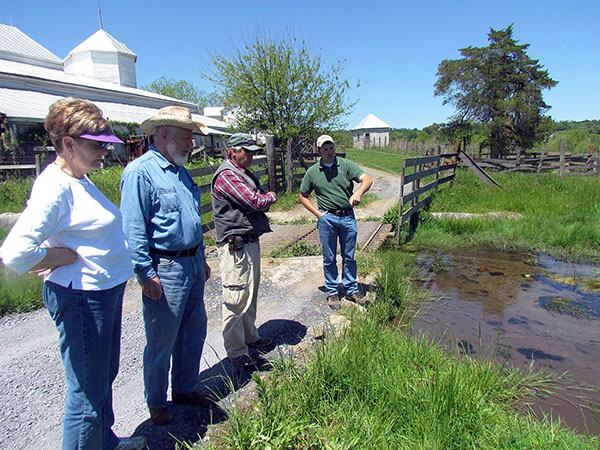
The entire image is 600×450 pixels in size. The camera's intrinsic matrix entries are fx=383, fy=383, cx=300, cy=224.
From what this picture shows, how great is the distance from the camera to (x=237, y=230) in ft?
10.1

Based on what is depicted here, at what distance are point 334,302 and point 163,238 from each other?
2.63 metres

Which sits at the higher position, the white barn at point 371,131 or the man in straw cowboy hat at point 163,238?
the white barn at point 371,131

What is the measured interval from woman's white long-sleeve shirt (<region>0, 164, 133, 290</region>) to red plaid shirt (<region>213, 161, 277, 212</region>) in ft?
3.73

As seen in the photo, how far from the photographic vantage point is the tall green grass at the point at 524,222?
25.0 feet

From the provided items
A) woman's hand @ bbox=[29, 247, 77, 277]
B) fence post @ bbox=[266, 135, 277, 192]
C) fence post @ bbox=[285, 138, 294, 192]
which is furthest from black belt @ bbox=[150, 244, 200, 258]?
fence post @ bbox=[285, 138, 294, 192]

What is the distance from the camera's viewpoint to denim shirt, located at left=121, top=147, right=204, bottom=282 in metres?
2.25

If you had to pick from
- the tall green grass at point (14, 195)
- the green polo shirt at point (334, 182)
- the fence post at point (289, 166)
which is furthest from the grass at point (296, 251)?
the tall green grass at point (14, 195)

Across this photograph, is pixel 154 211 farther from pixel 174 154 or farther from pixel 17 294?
pixel 17 294

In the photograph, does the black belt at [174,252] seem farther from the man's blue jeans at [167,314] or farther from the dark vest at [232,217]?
the dark vest at [232,217]

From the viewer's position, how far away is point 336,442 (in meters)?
2.12

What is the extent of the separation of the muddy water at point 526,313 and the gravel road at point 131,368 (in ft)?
5.16

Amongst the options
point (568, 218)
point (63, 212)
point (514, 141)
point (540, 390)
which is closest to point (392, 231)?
point (568, 218)

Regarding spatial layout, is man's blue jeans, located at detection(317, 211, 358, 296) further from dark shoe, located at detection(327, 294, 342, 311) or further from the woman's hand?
the woman's hand

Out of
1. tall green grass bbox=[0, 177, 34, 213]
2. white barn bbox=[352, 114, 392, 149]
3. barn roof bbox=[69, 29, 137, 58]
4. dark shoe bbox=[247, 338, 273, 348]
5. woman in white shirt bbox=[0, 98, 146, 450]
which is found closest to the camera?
woman in white shirt bbox=[0, 98, 146, 450]
